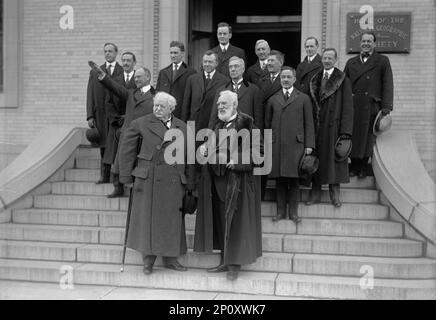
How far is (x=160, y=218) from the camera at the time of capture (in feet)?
20.0

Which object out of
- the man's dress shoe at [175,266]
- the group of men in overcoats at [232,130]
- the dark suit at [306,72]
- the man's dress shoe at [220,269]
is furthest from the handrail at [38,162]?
the dark suit at [306,72]

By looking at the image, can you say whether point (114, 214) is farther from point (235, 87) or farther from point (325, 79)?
point (325, 79)

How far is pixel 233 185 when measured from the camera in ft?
19.5

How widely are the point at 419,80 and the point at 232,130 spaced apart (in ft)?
16.2

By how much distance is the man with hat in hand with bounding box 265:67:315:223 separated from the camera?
22.1 ft

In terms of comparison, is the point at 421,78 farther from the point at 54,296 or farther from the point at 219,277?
the point at 54,296

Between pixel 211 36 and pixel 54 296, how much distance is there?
7.37m

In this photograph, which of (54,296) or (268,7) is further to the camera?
(268,7)

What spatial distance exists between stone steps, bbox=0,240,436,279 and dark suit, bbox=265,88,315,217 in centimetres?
76

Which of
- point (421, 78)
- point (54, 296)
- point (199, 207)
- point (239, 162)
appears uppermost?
point (421, 78)

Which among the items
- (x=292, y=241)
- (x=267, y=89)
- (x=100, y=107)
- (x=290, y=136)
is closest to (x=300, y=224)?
(x=292, y=241)

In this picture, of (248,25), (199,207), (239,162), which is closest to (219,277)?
(199,207)

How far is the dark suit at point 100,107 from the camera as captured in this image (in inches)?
319

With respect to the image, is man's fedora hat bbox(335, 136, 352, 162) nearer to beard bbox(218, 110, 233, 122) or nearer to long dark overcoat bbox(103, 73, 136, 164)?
beard bbox(218, 110, 233, 122)
